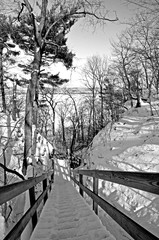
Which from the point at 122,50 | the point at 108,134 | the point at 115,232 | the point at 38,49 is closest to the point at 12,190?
the point at 115,232

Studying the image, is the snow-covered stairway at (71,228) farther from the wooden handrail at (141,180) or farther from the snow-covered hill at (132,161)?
the snow-covered hill at (132,161)

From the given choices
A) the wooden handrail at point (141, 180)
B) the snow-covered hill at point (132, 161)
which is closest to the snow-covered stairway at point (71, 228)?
the wooden handrail at point (141, 180)

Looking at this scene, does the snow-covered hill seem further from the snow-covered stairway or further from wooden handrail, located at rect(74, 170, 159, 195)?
wooden handrail, located at rect(74, 170, 159, 195)

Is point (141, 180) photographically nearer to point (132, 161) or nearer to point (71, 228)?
point (71, 228)

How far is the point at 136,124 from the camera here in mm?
11703

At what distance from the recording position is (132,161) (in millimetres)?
7426

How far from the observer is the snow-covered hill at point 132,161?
4660mm

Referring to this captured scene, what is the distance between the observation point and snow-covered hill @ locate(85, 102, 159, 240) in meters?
4.66

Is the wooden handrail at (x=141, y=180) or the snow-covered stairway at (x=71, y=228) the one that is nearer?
the wooden handrail at (x=141, y=180)

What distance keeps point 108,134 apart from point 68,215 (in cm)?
876

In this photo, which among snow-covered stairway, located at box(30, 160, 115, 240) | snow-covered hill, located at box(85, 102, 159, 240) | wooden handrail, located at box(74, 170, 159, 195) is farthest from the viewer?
snow-covered hill, located at box(85, 102, 159, 240)

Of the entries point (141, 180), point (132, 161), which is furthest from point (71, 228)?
point (132, 161)

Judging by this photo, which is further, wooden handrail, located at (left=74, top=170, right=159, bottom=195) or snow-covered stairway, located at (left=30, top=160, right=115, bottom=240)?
snow-covered stairway, located at (left=30, top=160, right=115, bottom=240)

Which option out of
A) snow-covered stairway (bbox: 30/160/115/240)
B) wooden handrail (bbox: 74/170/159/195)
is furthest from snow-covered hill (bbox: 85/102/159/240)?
wooden handrail (bbox: 74/170/159/195)
